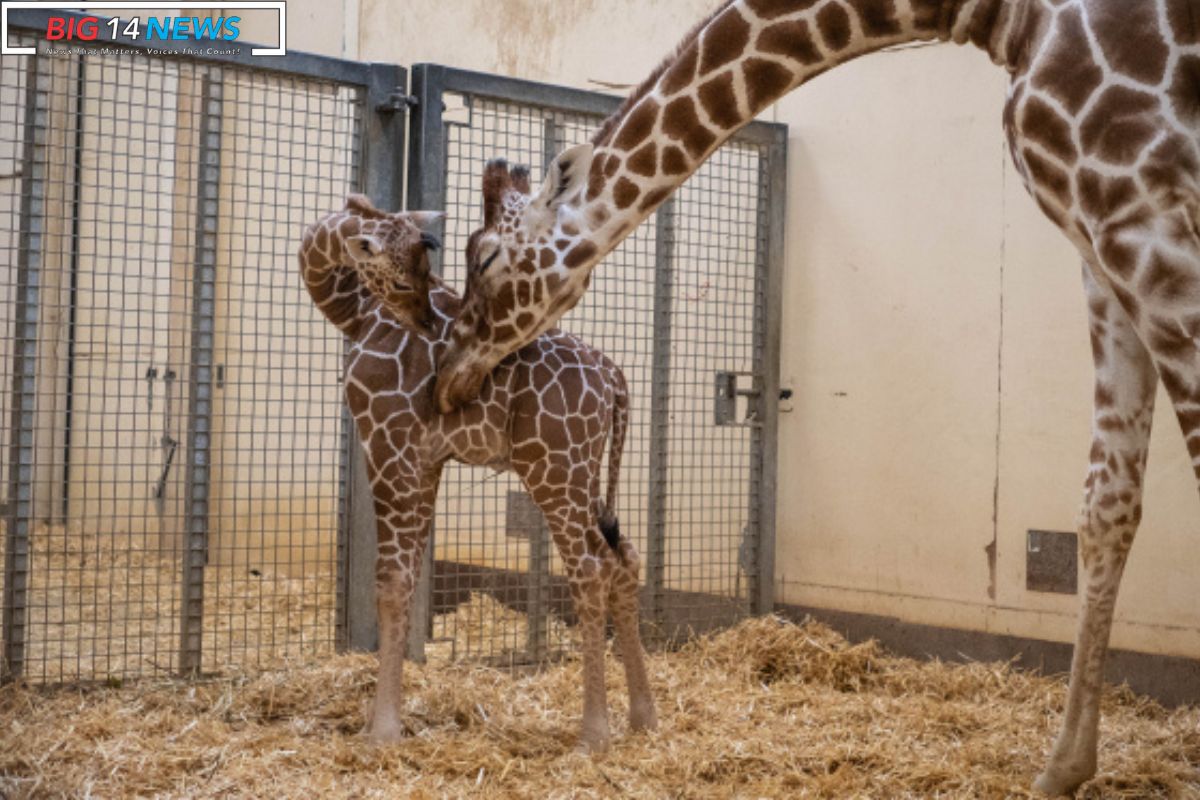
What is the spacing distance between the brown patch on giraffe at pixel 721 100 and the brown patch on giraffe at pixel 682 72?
5 centimetres

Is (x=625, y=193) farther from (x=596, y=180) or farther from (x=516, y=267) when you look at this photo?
(x=516, y=267)

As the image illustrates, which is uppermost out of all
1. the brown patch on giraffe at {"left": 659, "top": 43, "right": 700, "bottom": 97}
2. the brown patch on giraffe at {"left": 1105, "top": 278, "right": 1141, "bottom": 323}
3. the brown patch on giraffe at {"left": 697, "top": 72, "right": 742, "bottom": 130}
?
the brown patch on giraffe at {"left": 659, "top": 43, "right": 700, "bottom": 97}

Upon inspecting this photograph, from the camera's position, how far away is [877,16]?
3.50 metres

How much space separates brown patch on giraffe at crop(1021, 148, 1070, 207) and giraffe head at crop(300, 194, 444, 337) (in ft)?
6.39

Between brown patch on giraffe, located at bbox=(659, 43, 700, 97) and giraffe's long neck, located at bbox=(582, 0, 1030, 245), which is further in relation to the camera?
brown patch on giraffe, located at bbox=(659, 43, 700, 97)

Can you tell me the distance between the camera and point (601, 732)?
4.32m

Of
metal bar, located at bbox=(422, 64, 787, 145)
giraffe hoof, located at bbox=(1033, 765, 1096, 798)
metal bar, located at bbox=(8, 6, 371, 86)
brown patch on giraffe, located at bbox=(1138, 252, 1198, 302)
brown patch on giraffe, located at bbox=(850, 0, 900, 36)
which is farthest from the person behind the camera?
metal bar, located at bbox=(422, 64, 787, 145)

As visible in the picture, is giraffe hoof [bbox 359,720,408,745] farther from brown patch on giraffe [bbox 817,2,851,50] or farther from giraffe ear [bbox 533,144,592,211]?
brown patch on giraffe [bbox 817,2,851,50]

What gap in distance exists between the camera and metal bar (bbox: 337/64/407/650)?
18.2ft

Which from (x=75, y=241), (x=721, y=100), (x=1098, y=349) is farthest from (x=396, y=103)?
(x=1098, y=349)

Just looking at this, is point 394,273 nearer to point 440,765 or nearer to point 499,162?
point 499,162

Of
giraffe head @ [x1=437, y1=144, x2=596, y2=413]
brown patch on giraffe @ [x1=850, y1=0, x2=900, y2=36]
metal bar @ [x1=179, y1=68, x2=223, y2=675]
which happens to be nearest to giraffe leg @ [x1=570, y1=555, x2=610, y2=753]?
giraffe head @ [x1=437, y1=144, x2=596, y2=413]

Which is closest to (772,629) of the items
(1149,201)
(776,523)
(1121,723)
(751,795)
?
(776,523)

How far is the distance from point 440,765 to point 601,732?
0.52 m
